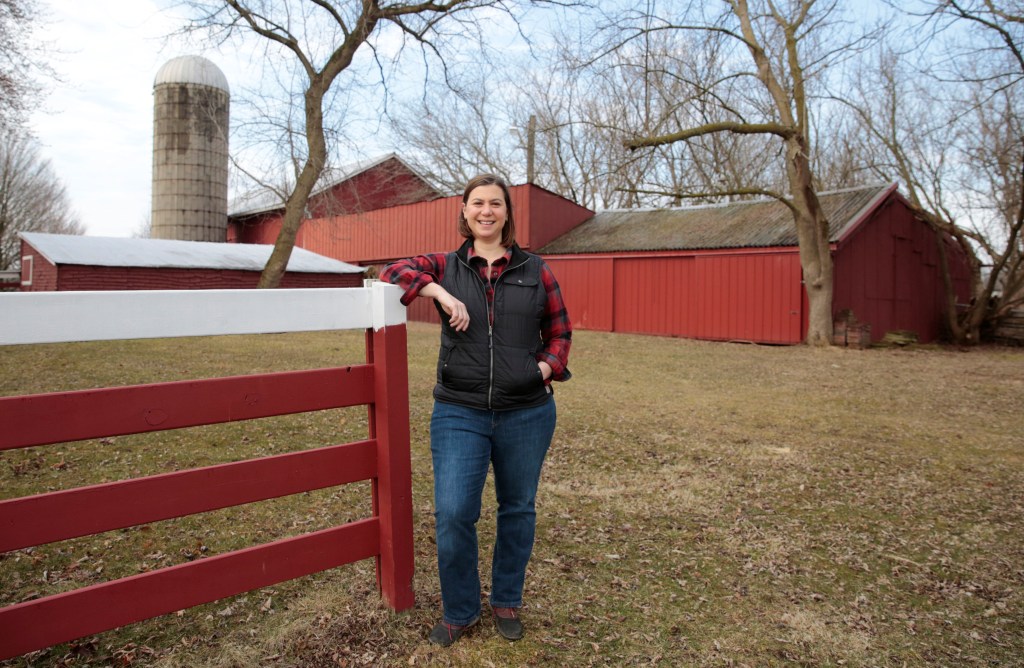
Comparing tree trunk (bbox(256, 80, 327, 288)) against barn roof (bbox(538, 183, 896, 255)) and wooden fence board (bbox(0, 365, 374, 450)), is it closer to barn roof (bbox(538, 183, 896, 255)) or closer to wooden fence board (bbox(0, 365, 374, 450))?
barn roof (bbox(538, 183, 896, 255))

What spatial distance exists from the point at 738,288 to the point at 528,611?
1538cm

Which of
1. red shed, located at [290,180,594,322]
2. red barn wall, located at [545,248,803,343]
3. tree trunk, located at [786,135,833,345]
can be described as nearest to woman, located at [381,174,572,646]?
tree trunk, located at [786,135,833,345]

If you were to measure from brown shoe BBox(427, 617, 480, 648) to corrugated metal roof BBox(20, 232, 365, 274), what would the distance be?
63.6ft

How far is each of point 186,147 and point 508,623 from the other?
2907cm

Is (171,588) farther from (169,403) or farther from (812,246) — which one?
(812,246)

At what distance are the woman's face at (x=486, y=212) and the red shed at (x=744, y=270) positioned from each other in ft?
49.8

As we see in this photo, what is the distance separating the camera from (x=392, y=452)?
270 centimetres

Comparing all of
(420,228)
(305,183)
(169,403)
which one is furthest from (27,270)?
(169,403)

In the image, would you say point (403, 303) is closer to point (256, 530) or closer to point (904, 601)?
point (256, 530)

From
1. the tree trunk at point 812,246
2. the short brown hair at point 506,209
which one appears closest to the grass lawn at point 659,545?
the short brown hair at point 506,209

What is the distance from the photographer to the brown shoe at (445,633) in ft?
8.66

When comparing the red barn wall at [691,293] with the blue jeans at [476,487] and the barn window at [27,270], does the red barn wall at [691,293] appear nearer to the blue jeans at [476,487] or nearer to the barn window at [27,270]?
the blue jeans at [476,487]

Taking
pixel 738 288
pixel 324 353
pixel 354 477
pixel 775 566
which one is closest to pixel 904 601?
pixel 775 566

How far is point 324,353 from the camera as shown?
10828 mm
